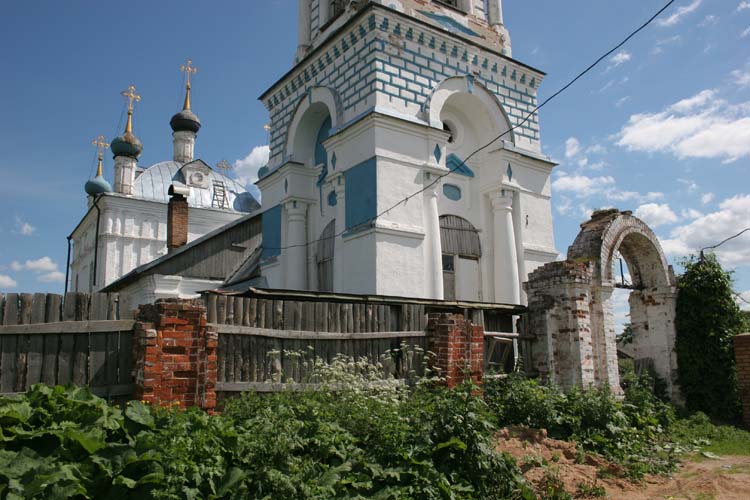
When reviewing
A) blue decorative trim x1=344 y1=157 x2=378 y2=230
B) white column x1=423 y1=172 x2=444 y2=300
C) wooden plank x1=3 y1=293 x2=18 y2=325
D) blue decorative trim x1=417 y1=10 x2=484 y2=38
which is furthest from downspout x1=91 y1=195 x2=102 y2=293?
wooden plank x1=3 y1=293 x2=18 y2=325

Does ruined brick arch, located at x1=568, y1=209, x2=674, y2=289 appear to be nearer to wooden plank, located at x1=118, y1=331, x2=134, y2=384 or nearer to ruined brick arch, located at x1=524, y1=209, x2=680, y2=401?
ruined brick arch, located at x1=524, y1=209, x2=680, y2=401

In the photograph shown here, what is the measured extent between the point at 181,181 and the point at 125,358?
1154 inches

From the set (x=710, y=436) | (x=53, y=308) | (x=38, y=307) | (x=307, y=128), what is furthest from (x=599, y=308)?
(x=38, y=307)

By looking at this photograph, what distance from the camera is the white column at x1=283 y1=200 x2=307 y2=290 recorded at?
46.4 feet

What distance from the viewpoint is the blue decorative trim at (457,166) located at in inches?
544

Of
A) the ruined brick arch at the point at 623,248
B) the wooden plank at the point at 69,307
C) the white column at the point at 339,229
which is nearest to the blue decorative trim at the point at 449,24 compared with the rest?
the white column at the point at 339,229

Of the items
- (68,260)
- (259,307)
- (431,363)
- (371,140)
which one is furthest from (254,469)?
(68,260)

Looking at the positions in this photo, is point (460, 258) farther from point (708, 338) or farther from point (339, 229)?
point (708, 338)

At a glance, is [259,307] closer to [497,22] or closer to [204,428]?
[204,428]

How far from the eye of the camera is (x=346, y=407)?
5867mm

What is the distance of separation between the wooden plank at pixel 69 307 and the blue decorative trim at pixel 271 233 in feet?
29.5

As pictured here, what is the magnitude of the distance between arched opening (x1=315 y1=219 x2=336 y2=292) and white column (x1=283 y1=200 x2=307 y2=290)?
382mm

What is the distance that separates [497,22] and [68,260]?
3226cm

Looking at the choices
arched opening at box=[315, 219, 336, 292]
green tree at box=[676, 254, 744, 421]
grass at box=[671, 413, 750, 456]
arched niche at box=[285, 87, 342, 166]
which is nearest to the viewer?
grass at box=[671, 413, 750, 456]
